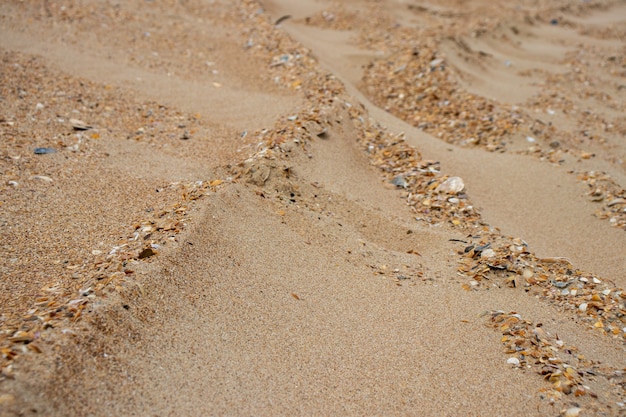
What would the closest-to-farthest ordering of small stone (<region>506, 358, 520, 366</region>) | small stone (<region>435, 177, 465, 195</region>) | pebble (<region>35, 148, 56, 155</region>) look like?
small stone (<region>506, 358, 520, 366</region>), pebble (<region>35, 148, 56, 155</region>), small stone (<region>435, 177, 465, 195</region>)

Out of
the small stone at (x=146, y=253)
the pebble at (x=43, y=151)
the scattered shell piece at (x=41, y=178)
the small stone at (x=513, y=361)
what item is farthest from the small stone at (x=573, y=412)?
the pebble at (x=43, y=151)

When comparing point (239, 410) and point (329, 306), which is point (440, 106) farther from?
point (239, 410)

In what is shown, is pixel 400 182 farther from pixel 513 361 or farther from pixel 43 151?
pixel 43 151

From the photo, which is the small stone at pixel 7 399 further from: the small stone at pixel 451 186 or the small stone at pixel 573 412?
the small stone at pixel 451 186

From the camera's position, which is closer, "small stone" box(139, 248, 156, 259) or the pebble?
"small stone" box(139, 248, 156, 259)

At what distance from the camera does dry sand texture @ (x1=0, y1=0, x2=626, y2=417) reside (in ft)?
6.95

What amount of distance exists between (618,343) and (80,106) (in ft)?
13.0

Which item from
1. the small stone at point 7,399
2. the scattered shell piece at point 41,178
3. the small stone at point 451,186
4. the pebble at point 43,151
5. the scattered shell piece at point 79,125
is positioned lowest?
the scattered shell piece at point 41,178

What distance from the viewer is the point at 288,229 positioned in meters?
2.96

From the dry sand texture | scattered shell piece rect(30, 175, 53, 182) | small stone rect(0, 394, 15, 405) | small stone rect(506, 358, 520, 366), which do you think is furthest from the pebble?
small stone rect(506, 358, 520, 366)

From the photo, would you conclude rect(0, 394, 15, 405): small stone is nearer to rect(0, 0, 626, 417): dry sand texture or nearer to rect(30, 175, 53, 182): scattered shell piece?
rect(0, 0, 626, 417): dry sand texture

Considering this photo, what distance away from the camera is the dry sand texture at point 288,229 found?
2.12m

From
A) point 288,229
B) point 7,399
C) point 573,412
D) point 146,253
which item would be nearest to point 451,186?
point 288,229

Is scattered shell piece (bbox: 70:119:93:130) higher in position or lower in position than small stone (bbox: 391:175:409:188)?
lower
